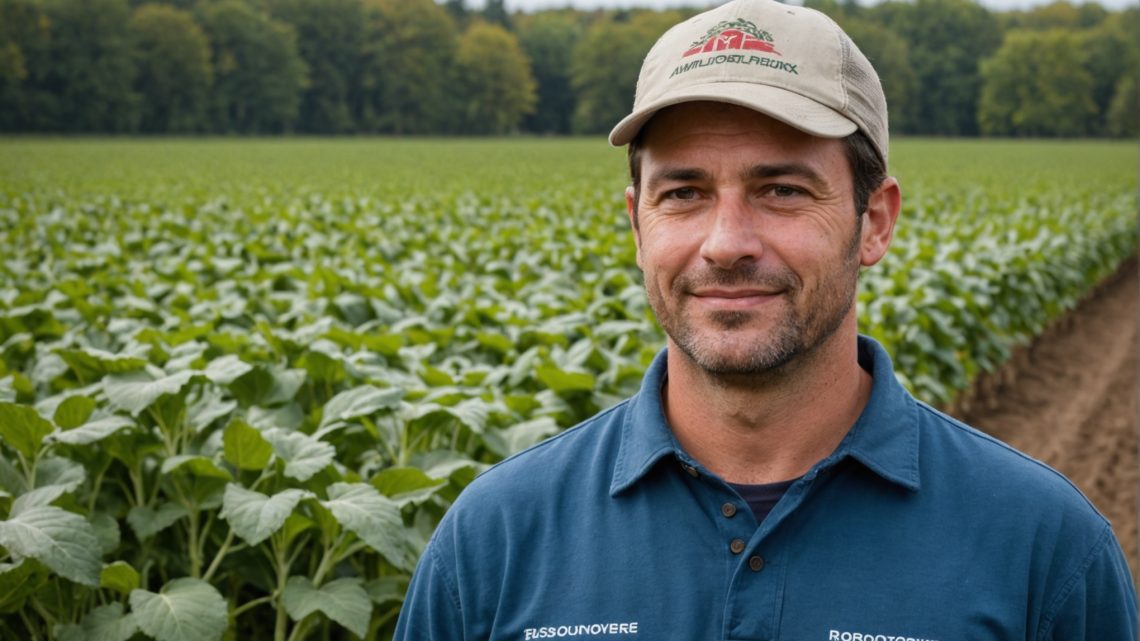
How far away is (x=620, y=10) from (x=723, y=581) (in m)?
143

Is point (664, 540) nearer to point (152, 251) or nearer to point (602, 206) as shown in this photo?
point (152, 251)

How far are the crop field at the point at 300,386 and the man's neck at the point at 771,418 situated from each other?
1.40 m

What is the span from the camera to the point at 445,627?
179cm

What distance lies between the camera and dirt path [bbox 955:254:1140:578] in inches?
279

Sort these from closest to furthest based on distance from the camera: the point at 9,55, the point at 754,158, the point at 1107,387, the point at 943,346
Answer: the point at 754,158
the point at 943,346
the point at 1107,387
the point at 9,55

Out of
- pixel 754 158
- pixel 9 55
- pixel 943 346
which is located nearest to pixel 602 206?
pixel 943 346

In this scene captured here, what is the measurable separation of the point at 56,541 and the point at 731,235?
208 centimetres

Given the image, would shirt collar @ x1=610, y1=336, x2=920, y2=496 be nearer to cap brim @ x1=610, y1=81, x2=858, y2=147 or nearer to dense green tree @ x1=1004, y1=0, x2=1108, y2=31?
cap brim @ x1=610, y1=81, x2=858, y2=147

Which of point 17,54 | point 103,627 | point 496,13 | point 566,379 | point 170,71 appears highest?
point 496,13

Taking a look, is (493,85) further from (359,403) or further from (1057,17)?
(359,403)

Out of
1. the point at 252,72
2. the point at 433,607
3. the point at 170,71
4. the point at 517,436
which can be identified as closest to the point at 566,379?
the point at 517,436

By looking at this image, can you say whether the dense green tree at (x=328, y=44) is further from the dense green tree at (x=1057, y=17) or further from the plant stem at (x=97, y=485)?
the plant stem at (x=97, y=485)

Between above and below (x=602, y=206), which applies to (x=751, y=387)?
above

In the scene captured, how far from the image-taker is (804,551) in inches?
63.5
